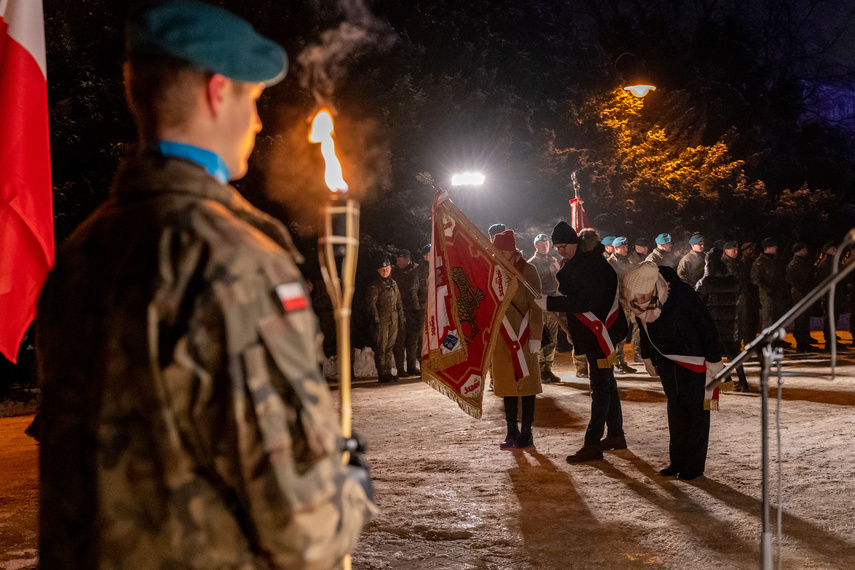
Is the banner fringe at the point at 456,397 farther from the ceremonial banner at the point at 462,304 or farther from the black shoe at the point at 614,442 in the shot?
the black shoe at the point at 614,442

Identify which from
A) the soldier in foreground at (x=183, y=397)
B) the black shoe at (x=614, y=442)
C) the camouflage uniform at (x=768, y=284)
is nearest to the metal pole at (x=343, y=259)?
the soldier in foreground at (x=183, y=397)

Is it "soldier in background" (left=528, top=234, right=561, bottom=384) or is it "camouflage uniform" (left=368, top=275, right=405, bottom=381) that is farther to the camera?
"camouflage uniform" (left=368, top=275, right=405, bottom=381)

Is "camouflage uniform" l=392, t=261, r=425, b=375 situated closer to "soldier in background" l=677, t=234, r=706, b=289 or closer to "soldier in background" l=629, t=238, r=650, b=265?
"soldier in background" l=629, t=238, r=650, b=265

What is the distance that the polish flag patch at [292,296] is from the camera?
56.4 inches

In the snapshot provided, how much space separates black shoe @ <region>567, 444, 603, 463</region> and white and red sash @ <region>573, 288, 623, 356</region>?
91cm

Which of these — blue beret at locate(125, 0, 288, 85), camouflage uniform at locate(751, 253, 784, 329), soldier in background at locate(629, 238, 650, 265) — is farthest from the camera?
camouflage uniform at locate(751, 253, 784, 329)

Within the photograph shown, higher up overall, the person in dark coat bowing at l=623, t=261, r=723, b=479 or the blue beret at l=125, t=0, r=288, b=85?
the blue beret at l=125, t=0, r=288, b=85

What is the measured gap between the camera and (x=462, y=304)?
7.45 metres

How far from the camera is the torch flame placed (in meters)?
1.92

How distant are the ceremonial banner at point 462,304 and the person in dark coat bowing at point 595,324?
52 cm

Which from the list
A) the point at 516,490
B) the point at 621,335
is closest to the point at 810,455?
the point at 621,335

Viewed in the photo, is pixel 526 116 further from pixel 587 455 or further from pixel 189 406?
pixel 189 406

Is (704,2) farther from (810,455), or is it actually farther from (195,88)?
(195,88)

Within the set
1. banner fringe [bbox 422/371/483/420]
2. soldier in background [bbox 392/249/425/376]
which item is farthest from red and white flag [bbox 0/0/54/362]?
soldier in background [bbox 392/249/425/376]
